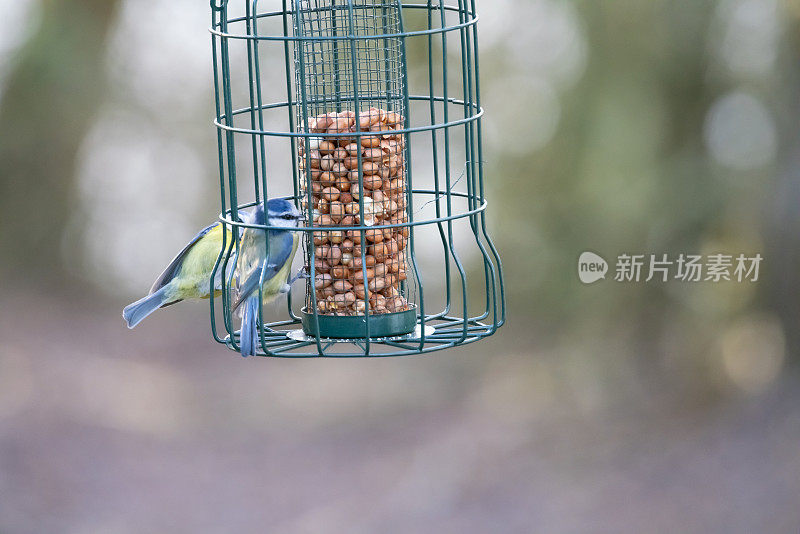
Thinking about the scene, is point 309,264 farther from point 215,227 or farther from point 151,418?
point 151,418

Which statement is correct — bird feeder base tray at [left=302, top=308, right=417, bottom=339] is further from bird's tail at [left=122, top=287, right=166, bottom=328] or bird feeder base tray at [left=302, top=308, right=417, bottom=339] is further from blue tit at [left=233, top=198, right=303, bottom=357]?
bird's tail at [left=122, top=287, right=166, bottom=328]

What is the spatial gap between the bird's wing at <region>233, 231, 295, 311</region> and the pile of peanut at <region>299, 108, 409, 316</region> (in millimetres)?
141

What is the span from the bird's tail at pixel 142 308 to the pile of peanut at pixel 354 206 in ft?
2.91

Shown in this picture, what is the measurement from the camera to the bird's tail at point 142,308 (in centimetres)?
453

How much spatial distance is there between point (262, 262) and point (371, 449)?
5.95 meters

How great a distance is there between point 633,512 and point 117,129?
5.92 m

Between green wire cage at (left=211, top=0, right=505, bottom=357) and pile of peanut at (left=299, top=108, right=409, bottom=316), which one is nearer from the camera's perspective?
green wire cage at (left=211, top=0, right=505, bottom=357)

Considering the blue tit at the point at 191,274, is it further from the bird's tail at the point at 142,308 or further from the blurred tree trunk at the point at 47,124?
the blurred tree trunk at the point at 47,124

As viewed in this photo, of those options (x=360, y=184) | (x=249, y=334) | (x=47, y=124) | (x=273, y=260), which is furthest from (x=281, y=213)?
(x=47, y=124)

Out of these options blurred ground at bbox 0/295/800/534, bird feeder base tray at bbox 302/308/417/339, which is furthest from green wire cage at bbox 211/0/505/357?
blurred ground at bbox 0/295/800/534

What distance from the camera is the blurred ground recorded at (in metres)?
9.12

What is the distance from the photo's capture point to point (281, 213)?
13.0 feet

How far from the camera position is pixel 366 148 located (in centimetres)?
406

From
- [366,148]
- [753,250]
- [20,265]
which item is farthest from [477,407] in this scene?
[366,148]
